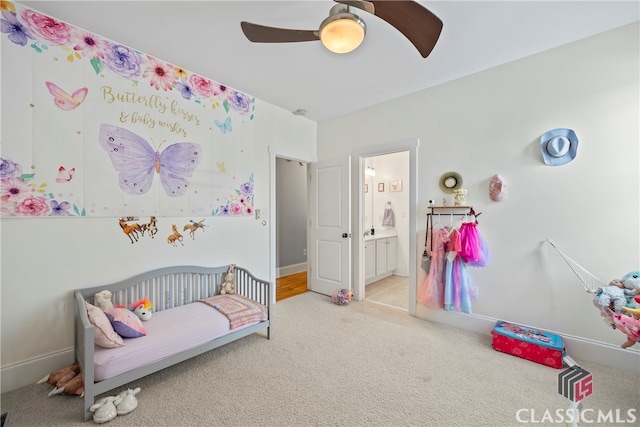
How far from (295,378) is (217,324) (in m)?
0.76

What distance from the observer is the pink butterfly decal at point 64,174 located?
2.04 m

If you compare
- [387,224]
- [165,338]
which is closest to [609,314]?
[165,338]

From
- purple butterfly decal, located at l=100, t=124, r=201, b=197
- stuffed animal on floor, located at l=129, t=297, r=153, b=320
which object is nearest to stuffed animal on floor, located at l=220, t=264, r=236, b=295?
stuffed animal on floor, located at l=129, t=297, r=153, b=320

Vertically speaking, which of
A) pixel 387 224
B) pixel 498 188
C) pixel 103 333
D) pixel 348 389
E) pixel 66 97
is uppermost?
pixel 66 97

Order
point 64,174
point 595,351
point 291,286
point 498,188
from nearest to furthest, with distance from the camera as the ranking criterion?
1. point 64,174
2. point 595,351
3. point 498,188
4. point 291,286

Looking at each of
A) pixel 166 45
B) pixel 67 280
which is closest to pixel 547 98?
pixel 166 45

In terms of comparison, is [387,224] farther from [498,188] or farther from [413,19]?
[413,19]

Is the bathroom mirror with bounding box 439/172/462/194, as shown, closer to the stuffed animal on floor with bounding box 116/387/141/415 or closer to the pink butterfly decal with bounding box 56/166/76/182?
the stuffed animal on floor with bounding box 116/387/141/415

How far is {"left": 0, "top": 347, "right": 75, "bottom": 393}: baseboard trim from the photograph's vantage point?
184 centimetres

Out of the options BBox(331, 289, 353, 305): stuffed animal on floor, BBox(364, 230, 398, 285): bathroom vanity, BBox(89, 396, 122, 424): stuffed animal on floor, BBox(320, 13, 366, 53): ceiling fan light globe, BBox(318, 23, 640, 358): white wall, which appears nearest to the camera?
BBox(320, 13, 366, 53): ceiling fan light globe

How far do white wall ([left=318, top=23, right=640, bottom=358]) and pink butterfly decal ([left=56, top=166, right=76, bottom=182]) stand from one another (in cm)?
327

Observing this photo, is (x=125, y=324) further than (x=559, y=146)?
No

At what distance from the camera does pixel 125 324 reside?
1.87 metres

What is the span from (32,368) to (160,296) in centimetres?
89
